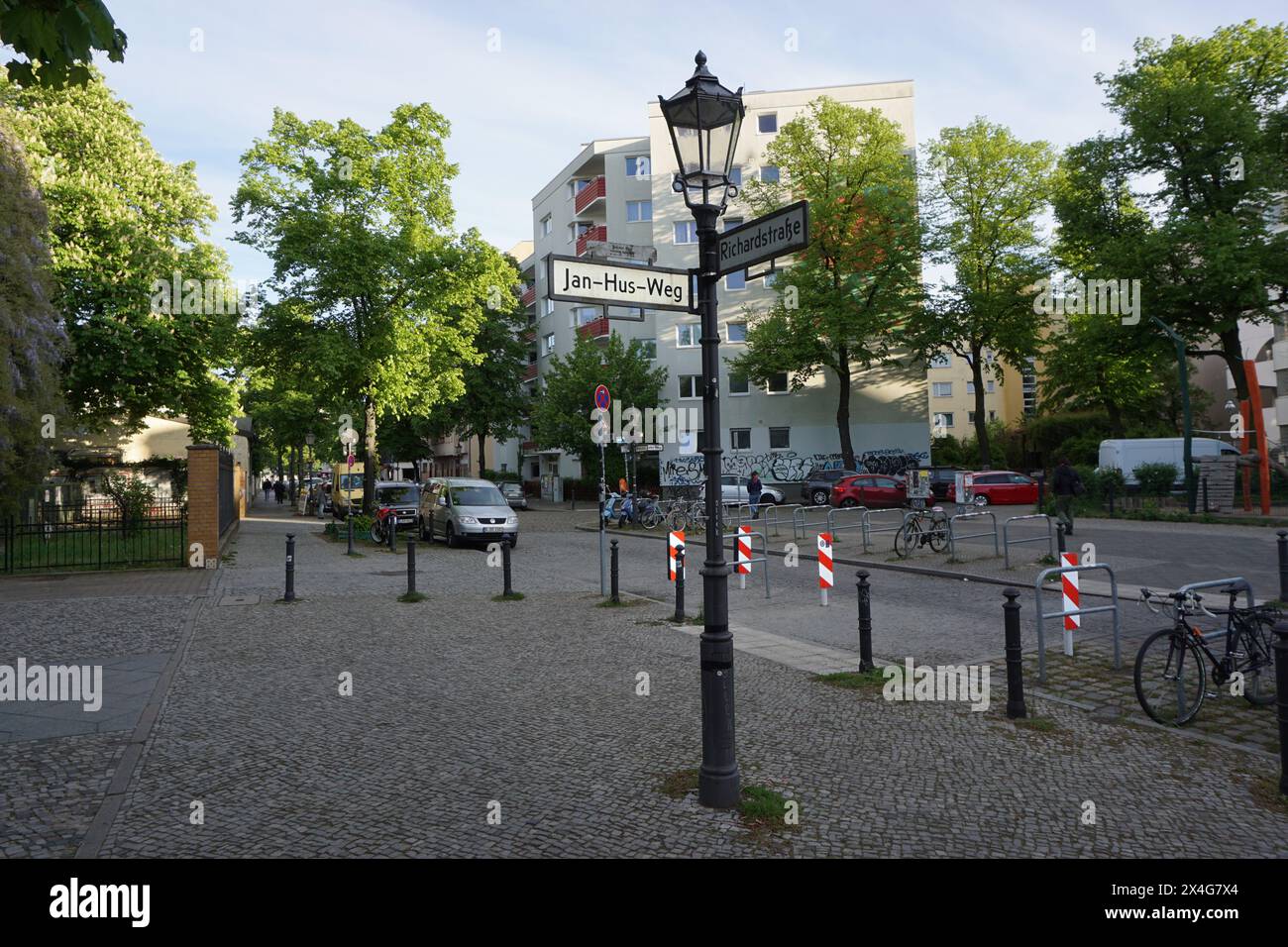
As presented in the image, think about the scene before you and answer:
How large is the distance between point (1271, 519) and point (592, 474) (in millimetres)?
34588

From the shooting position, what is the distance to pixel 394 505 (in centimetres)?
2861

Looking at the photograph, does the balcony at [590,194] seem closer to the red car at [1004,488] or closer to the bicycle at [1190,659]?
the red car at [1004,488]

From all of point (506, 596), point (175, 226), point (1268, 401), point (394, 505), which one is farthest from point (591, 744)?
point (1268, 401)

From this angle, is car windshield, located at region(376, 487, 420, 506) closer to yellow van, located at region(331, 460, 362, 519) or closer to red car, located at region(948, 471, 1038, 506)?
yellow van, located at region(331, 460, 362, 519)

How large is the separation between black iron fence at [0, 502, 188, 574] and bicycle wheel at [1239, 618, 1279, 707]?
57.9 ft

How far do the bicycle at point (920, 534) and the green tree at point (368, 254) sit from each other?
16623 mm

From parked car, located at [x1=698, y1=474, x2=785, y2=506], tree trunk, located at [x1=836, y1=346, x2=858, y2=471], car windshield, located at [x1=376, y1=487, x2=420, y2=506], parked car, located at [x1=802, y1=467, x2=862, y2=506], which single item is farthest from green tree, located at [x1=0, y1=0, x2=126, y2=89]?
tree trunk, located at [x1=836, y1=346, x2=858, y2=471]

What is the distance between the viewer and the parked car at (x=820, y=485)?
38062mm

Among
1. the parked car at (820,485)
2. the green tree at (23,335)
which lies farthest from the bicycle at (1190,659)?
the parked car at (820,485)

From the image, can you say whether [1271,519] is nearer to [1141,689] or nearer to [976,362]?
[1141,689]

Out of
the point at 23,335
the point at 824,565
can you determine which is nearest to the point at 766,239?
the point at 824,565

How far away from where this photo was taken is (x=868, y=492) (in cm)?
3494

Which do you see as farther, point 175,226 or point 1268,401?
point 1268,401

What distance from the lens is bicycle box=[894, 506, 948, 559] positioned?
17.3 m
